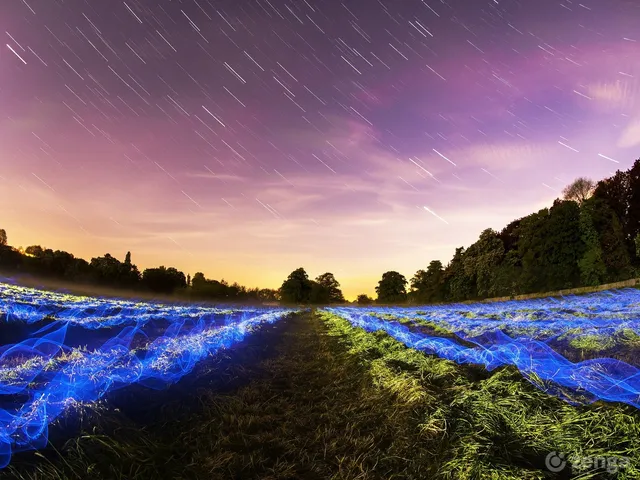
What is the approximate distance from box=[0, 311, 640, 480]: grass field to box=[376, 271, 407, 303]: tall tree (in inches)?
4917

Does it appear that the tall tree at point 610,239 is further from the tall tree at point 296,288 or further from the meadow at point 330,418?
the tall tree at point 296,288

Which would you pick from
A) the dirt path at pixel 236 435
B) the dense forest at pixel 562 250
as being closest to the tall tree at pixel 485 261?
the dense forest at pixel 562 250

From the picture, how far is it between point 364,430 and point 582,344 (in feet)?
23.7

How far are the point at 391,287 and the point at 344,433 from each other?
133 meters

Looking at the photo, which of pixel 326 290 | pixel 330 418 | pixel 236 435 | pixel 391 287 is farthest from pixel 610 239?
pixel 326 290

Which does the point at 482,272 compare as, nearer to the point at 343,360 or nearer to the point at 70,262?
the point at 343,360

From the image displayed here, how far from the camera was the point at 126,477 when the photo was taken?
377cm

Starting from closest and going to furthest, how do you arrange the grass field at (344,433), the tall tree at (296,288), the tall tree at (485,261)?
the grass field at (344,433), the tall tree at (485,261), the tall tree at (296,288)

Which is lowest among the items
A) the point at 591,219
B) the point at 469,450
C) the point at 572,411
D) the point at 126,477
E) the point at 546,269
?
the point at 126,477

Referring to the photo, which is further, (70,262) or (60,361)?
(70,262)

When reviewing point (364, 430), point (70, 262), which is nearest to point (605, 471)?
point (364, 430)

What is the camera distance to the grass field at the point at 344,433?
382cm

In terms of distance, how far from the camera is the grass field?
12.5 feet

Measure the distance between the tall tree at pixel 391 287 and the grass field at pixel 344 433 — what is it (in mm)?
124900
